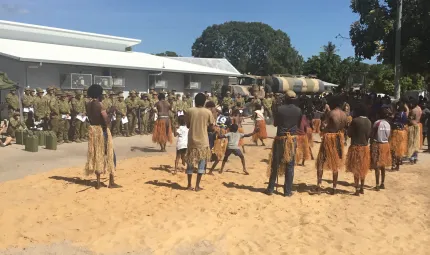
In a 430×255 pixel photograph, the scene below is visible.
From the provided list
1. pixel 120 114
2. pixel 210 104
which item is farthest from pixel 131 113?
pixel 210 104

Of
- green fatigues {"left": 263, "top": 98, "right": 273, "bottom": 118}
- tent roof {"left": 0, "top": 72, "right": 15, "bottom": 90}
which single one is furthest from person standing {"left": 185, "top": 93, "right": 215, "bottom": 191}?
green fatigues {"left": 263, "top": 98, "right": 273, "bottom": 118}

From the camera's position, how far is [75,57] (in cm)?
1894

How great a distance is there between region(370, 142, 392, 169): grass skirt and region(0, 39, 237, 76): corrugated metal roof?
40.9 feet

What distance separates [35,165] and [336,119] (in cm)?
664

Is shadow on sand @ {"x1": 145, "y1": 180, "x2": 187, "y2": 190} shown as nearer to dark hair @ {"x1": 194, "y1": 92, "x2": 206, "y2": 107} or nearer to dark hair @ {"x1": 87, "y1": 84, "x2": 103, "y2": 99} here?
dark hair @ {"x1": 194, "y1": 92, "x2": 206, "y2": 107}

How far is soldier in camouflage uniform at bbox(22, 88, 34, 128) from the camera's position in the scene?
14156mm

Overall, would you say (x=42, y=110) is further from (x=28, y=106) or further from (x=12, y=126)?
(x=12, y=126)

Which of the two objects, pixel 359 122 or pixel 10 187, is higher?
pixel 359 122

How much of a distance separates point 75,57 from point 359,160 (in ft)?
47.7

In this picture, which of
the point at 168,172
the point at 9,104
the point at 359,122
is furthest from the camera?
the point at 9,104

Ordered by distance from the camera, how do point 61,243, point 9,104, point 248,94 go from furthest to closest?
1. point 248,94
2. point 9,104
3. point 61,243

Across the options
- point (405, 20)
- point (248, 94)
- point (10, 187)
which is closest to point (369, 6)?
point (405, 20)

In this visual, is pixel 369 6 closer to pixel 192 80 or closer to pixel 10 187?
pixel 192 80

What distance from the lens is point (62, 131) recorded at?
46.3 ft
